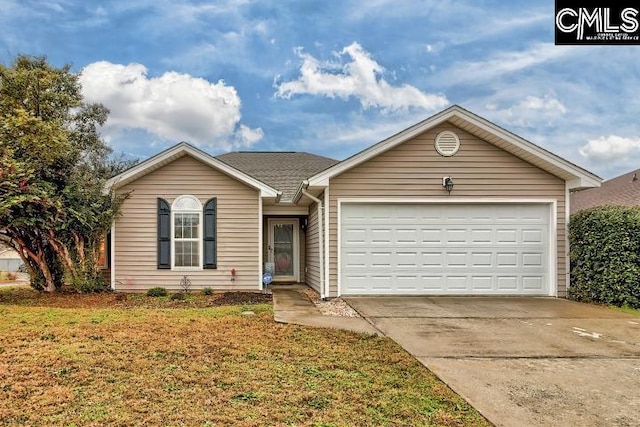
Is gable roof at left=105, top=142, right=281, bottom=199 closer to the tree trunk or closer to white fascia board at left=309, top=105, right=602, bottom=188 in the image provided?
white fascia board at left=309, top=105, right=602, bottom=188

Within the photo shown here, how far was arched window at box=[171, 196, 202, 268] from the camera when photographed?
38.6 ft

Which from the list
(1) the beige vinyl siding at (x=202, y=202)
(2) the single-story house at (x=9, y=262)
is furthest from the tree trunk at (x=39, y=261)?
(2) the single-story house at (x=9, y=262)

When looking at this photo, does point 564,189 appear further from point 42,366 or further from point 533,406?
point 42,366

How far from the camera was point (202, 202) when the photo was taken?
11.8 m

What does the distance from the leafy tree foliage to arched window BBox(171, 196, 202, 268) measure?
1.42 meters

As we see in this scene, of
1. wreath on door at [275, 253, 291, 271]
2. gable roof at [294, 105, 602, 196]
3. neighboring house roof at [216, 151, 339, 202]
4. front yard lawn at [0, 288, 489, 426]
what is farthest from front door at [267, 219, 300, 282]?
front yard lawn at [0, 288, 489, 426]

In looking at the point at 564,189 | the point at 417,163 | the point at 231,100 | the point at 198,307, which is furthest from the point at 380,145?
the point at 231,100

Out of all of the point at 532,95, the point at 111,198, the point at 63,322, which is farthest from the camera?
the point at 532,95

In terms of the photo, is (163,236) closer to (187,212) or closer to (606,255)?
(187,212)

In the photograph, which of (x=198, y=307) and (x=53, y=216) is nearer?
(x=198, y=307)

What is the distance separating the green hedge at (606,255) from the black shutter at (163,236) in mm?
9445

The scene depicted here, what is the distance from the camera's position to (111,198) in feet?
37.4

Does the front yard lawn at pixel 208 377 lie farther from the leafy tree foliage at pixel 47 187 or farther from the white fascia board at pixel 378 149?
the white fascia board at pixel 378 149

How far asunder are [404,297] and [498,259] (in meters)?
2.37
